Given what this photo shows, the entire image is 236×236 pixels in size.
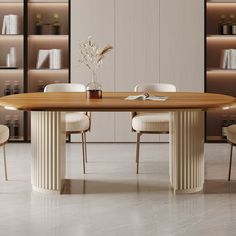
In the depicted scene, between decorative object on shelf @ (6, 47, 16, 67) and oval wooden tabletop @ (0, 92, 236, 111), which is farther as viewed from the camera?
decorative object on shelf @ (6, 47, 16, 67)

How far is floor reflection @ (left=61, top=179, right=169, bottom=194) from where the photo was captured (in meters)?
5.12

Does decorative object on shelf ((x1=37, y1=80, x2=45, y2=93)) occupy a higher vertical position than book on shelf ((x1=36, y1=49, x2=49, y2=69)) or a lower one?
lower

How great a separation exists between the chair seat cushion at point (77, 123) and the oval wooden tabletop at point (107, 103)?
0.34 metres

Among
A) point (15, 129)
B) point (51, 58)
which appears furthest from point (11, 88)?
point (51, 58)

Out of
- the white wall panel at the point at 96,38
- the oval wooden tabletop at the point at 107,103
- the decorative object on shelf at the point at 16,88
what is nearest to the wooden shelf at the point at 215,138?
the white wall panel at the point at 96,38

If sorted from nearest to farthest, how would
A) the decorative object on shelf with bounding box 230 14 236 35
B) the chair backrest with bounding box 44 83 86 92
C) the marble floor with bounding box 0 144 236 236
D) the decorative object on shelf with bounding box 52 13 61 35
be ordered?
the marble floor with bounding box 0 144 236 236 → the chair backrest with bounding box 44 83 86 92 → the decorative object on shelf with bounding box 230 14 236 35 → the decorative object on shelf with bounding box 52 13 61 35

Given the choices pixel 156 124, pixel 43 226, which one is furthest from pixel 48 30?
pixel 43 226

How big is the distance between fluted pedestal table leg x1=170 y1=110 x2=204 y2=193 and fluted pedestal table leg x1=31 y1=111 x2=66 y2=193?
0.90 m

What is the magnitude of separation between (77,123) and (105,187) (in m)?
0.69

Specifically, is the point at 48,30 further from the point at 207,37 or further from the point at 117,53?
the point at 207,37

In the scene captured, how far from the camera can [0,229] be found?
407 cm

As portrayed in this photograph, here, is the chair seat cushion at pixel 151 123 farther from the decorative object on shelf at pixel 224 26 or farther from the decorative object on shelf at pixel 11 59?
the decorative object on shelf at pixel 11 59

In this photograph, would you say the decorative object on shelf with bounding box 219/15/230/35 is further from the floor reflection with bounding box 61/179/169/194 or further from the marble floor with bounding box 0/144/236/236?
the floor reflection with bounding box 61/179/169/194

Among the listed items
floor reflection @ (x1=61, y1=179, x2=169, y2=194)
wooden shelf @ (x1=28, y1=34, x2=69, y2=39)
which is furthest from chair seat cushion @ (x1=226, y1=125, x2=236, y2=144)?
wooden shelf @ (x1=28, y1=34, x2=69, y2=39)
